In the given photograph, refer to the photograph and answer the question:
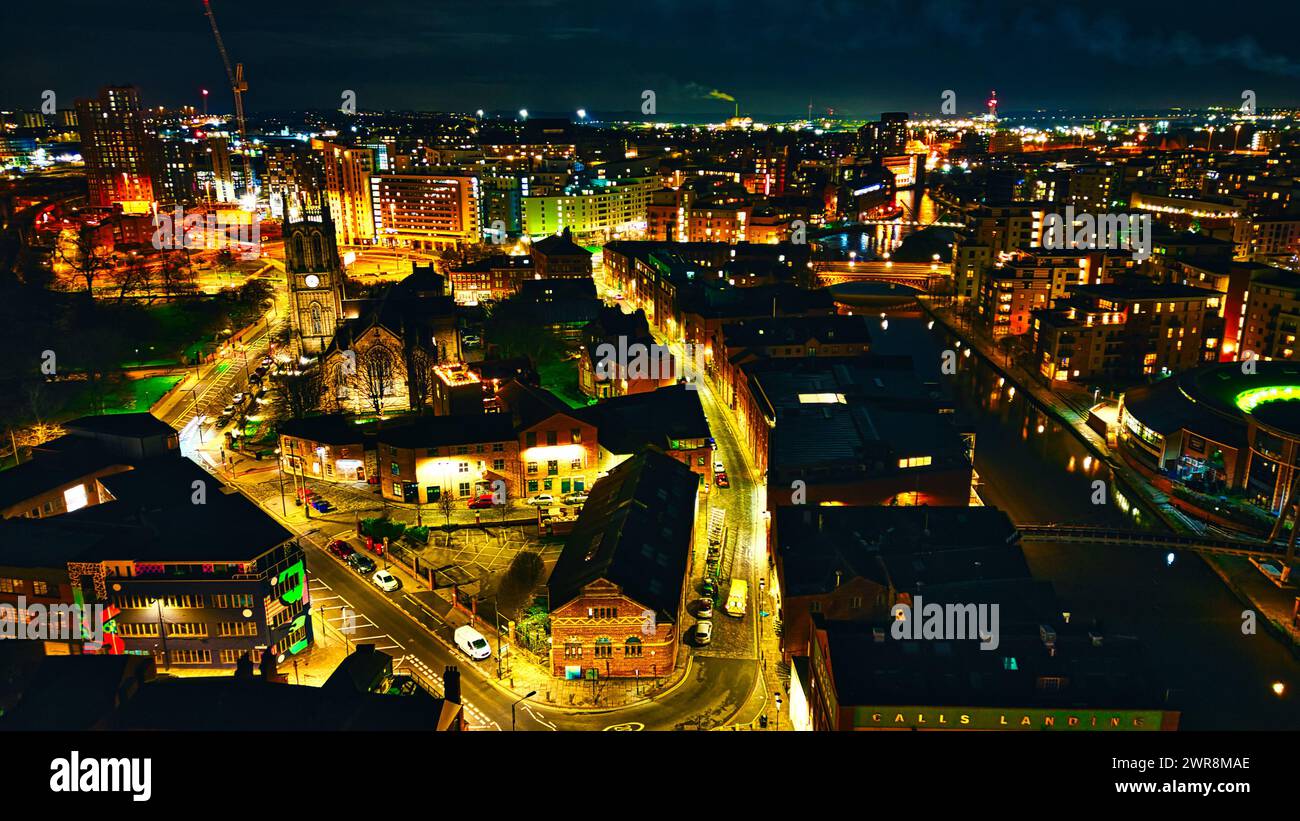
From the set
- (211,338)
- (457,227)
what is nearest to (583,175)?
(457,227)

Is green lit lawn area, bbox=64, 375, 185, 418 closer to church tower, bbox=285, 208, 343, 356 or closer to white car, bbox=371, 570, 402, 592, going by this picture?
church tower, bbox=285, 208, 343, 356

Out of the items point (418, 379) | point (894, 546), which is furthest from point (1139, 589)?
point (418, 379)

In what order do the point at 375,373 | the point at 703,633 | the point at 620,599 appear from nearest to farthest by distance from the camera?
the point at 620,599 < the point at 703,633 < the point at 375,373

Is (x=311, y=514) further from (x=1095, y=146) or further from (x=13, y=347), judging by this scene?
(x=1095, y=146)

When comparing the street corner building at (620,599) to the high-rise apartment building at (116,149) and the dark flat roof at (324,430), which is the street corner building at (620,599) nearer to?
the dark flat roof at (324,430)

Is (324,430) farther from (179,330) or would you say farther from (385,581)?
(179,330)
